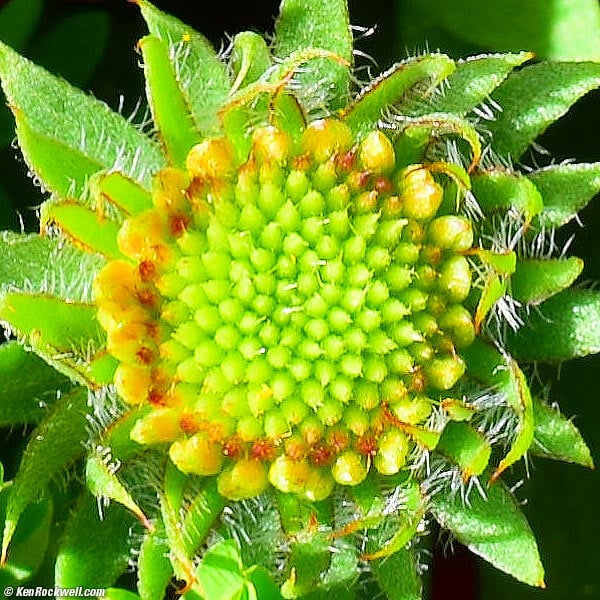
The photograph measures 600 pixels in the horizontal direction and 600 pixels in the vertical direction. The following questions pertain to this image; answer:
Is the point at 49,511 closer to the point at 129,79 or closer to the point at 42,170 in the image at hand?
the point at 42,170

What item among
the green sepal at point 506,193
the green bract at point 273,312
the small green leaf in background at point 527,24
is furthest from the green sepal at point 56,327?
the small green leaf in background at point 527,24

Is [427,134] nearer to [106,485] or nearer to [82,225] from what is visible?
[82,225]

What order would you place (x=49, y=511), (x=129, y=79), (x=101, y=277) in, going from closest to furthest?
1. (x=101, y=277)
2. (x=49, y=511)
3. (x=129, y=79)

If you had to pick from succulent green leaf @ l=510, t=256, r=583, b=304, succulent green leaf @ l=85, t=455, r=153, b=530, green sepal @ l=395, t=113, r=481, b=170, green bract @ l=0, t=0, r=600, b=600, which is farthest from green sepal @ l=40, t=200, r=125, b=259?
succulent green leaf @ l=510, t=256, r=583, b=304

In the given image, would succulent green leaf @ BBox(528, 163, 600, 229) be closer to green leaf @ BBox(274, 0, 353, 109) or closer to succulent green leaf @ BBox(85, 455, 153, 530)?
green leaf @ BBox(274, 0, 353, 109)

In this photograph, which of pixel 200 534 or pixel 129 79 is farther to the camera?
pixel 129 79

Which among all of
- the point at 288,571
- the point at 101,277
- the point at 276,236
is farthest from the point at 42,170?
the point at 288,571

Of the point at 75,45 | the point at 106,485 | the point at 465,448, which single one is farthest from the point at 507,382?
the point at 75,45
